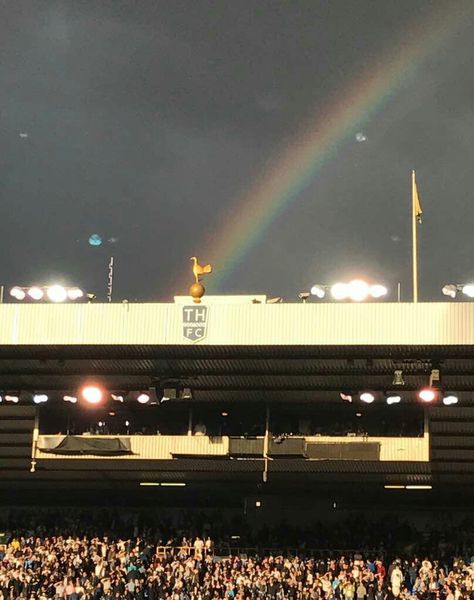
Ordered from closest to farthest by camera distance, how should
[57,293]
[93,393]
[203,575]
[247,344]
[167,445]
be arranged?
[247,344]
[57,293]
[203,575]
[93,393]
[167,445]

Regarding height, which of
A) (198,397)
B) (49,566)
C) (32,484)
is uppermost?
(198,397)

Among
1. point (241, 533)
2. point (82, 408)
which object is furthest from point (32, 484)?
point (241, 533)

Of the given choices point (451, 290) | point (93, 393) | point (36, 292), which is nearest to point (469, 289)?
point (451, 290)

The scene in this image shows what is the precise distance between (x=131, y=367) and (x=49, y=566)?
1213 centimetres

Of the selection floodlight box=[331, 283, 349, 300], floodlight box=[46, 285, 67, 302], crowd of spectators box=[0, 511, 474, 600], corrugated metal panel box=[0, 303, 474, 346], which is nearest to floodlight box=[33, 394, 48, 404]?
corrugated metal panel box=[0, 303, 474, 346]

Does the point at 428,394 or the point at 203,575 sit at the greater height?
the point at 428,394

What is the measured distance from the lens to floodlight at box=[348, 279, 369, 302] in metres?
46.2

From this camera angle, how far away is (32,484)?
6319 centimetres

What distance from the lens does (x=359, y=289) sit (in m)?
46.3

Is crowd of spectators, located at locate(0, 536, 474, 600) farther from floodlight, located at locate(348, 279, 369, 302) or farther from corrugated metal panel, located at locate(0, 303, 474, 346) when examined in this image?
floodlight, located at locate(348, 279, 369, 302)

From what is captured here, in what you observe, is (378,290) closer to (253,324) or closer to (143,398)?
(253,324)

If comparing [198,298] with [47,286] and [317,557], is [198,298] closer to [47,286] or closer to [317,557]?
[47,286]

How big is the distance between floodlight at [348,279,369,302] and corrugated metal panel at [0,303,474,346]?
48cm

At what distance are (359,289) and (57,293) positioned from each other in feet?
45.7
